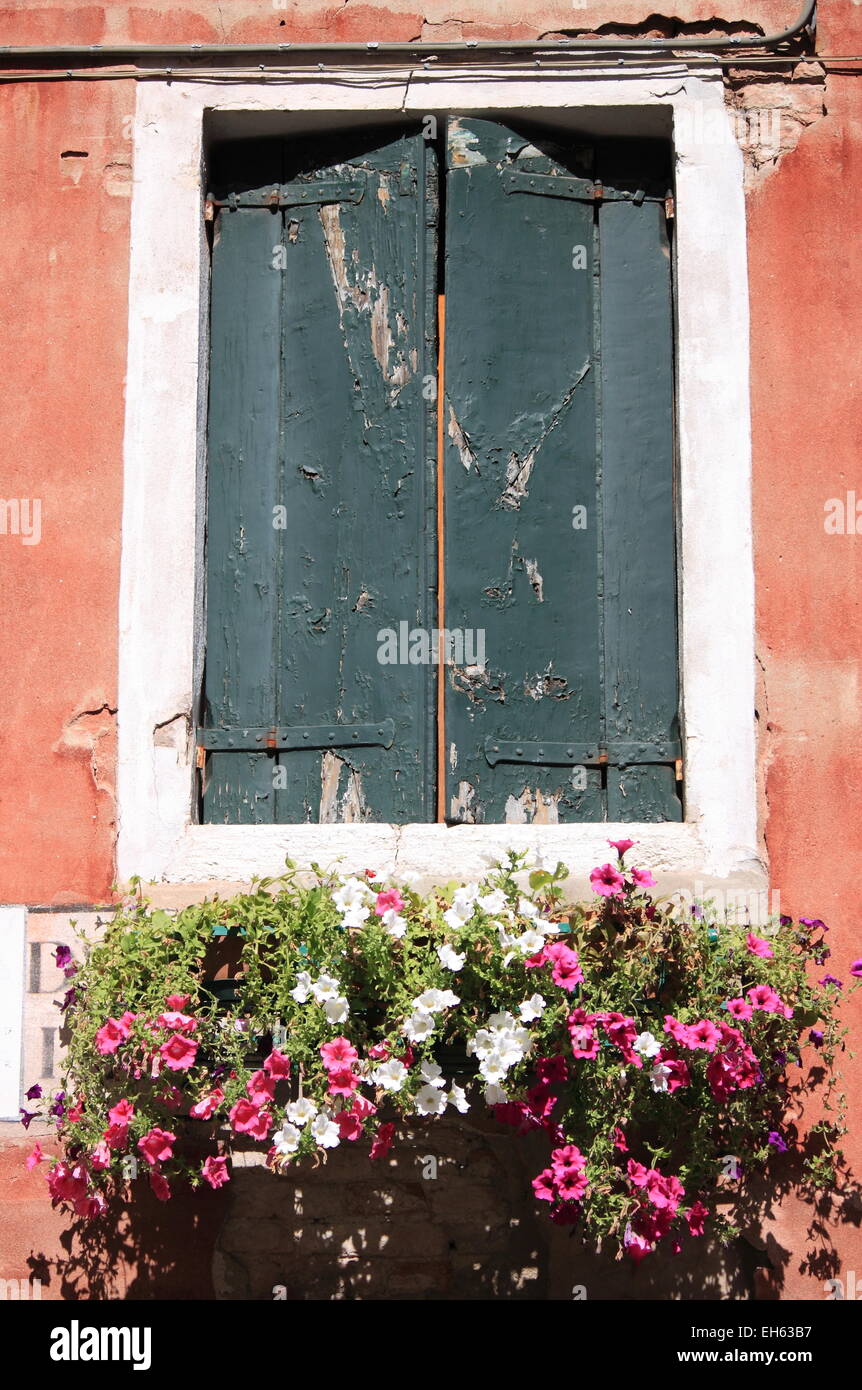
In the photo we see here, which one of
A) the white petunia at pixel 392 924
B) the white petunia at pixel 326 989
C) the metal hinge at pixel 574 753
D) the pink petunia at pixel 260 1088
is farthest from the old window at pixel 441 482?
the pink petunia at pixel 260 1088

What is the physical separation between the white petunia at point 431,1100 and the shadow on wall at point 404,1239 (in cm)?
36

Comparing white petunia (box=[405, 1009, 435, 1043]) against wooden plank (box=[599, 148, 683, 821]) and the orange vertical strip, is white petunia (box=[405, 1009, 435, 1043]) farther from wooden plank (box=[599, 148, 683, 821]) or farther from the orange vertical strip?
wooden plank (box=[599, 148, 683, 821])

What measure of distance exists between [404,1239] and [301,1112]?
1.85 ft

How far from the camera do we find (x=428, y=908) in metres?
3.38

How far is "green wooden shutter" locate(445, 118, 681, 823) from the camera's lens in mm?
3801

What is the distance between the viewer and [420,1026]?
3.15 m

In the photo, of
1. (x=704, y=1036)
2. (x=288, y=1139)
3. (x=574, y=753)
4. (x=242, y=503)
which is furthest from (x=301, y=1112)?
(x=242, y=503)

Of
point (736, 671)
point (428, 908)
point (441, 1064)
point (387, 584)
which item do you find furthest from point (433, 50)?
point (441, 1064)

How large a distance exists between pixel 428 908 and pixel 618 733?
0.76 m

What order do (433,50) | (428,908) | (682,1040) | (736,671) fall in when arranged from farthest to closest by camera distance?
(433,50) < (736,671) < (428,908) < (682,1040)

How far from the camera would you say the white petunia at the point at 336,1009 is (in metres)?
3.20

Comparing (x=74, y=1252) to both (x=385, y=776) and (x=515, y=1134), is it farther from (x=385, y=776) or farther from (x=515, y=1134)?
(x=385, y=776)

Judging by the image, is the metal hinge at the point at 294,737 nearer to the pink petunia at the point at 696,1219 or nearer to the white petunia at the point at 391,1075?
the white petunia at the point at 391,1075

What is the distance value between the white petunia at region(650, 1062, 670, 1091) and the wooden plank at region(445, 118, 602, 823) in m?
0.76
